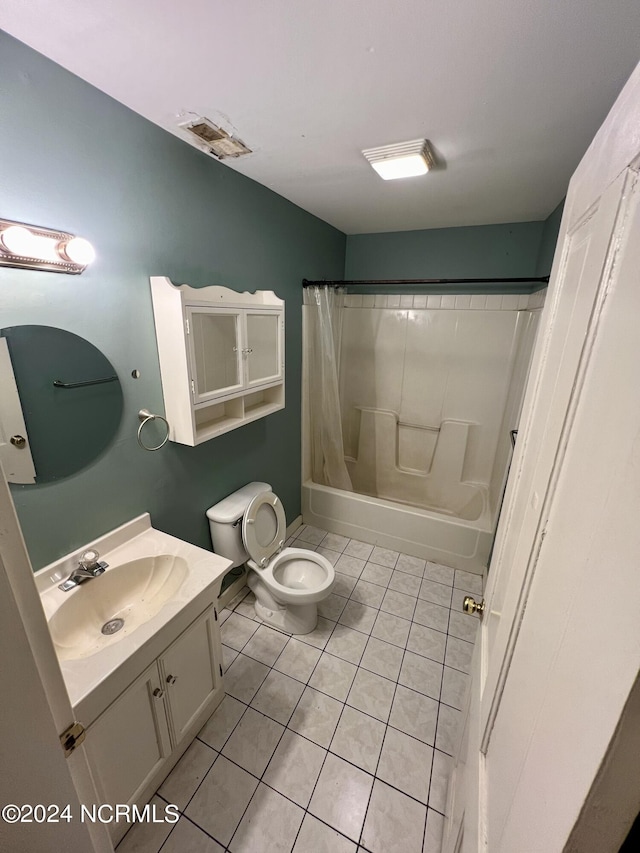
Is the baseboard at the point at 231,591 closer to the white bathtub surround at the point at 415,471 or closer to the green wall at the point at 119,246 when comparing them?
the green wall at the point at 119,246

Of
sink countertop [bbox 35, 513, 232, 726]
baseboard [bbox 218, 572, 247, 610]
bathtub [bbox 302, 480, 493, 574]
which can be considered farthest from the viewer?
bathtub [bbox 302, 480, 493, 574]

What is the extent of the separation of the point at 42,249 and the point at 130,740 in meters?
1.53

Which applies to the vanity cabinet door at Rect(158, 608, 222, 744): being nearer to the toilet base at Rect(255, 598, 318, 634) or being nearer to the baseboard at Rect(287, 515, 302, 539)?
the toilet base at Rect(255, 598, 318, 634)

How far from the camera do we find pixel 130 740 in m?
1.09

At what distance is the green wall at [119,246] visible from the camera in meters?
0.98

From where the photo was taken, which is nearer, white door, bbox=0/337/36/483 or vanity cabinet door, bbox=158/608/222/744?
white door, bbox=0/337/36/483

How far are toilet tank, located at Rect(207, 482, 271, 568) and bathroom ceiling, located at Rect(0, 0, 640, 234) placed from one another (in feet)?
5.42

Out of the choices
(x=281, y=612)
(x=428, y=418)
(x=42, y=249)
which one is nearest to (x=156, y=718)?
(x=281, y=612)

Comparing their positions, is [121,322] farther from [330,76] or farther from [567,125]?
[567,125]

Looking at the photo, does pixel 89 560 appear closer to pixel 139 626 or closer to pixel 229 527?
pixel 139 626

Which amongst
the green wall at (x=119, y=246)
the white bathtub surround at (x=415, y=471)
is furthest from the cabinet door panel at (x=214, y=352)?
the white bathtub surround at (x=415, y=471)

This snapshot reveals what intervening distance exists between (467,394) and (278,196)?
190 centimetres

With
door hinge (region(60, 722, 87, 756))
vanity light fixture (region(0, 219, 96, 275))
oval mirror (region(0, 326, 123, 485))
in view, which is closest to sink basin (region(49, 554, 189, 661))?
oval mirror (region(0, 326, 123, 485))

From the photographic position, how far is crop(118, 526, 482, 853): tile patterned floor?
1.18 m
